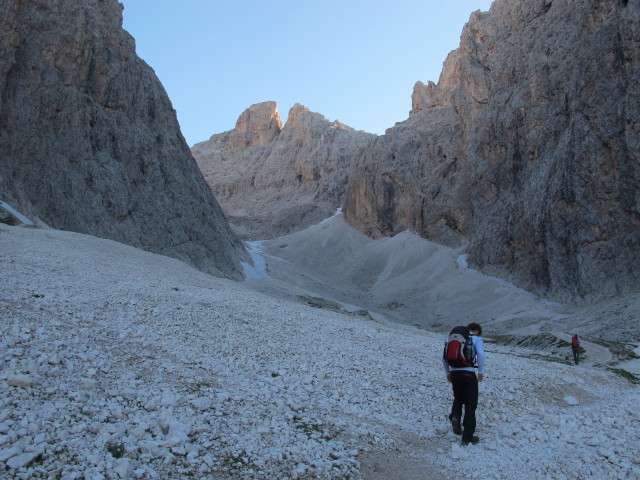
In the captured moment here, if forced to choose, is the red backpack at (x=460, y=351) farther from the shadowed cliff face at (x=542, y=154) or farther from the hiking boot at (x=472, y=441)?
the shadowed cliff face at (x=542, y=154)

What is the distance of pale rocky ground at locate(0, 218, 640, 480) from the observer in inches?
240

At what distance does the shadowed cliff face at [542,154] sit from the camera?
40500 mm

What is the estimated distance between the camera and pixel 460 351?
8.09m

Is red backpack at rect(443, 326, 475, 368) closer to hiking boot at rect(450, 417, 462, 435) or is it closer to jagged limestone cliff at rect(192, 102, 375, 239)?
hiking boot at rect(450, 417, 462, 435)

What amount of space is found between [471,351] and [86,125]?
44.4 m

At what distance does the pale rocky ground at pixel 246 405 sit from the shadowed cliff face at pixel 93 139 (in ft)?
96.3

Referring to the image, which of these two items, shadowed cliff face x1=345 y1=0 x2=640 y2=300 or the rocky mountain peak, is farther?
the rocky mountain peak

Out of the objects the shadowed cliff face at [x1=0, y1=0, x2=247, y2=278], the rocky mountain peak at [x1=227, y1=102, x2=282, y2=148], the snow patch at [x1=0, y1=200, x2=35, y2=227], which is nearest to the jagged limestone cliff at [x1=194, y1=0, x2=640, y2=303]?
the shadowed cliff face at [x1=0, y1=0, x2=247, y2=278]

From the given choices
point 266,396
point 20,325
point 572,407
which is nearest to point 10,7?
point 20,325

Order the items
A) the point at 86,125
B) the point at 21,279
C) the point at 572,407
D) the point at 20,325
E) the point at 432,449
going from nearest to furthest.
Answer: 1. the point at 432,449
2. the point at 20,325
3. the point at 572,407
4. the point at 21,279
5. the point at 86,125

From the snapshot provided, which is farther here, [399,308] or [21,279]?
[399,308]

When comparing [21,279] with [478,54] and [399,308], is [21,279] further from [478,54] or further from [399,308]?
[478,54]

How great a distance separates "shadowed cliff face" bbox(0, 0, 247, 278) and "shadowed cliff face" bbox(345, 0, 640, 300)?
33.3m

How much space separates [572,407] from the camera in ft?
33.5
